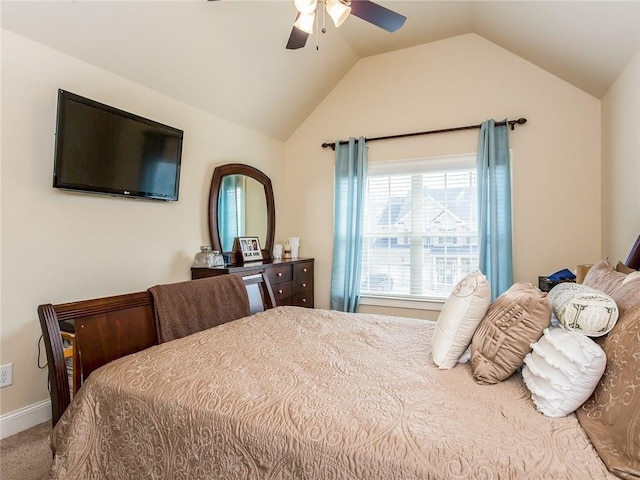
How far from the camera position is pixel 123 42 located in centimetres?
244

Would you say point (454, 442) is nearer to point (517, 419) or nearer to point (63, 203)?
point (517, 419)

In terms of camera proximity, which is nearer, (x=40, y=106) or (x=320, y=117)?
(x=40, y=106)

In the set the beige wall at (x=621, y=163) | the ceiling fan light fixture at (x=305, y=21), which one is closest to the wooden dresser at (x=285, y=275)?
the ceiling fan light fixture at (x=305, y=21)

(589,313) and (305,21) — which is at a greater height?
(305,21)

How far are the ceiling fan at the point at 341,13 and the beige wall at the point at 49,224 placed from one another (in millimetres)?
1534

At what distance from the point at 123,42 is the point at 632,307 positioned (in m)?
3.12

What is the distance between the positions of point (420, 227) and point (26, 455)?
12.0ft

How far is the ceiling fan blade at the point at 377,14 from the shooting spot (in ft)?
6.63

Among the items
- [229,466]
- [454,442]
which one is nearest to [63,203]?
[229,466]

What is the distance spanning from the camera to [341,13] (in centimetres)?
196

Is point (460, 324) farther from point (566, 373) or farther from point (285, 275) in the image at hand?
point (285, 275)

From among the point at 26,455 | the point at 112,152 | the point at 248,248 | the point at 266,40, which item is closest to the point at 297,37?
the point at 266,40

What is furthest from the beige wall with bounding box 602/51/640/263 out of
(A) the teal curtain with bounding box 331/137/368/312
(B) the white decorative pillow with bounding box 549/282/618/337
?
(A) the teal curtain with bounding box 331/137/368/312

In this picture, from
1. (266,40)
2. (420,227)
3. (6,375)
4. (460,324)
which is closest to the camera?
(460,324)
